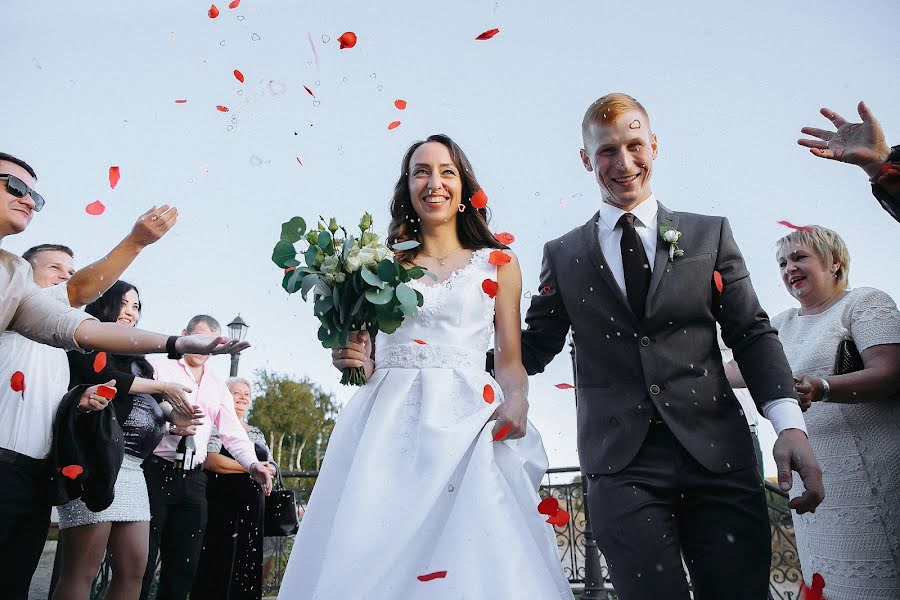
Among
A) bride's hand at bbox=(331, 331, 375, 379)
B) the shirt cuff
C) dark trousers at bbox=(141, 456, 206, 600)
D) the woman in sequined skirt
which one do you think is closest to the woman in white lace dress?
the shirt cuff

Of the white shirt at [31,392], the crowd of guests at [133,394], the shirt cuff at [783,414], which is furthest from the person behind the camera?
the white shirt at [31,392]

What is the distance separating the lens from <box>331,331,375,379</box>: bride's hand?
3168 mm

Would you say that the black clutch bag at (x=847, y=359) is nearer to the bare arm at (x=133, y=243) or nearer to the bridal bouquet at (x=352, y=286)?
the bridal bouquet at (x=352, y=286)

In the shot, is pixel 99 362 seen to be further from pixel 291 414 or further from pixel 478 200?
pixel 291 414

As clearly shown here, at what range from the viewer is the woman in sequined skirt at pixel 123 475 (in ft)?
13.5

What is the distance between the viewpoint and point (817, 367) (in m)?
3.52

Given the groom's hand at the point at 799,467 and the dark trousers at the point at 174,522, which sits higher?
the groom's hand at the point at 799,467

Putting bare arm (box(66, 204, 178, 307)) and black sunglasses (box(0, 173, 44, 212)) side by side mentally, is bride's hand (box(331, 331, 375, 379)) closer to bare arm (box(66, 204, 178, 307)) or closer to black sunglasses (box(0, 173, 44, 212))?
bare arm (box(66, 204, 178, 307))

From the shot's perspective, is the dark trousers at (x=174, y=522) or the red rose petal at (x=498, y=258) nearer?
the red rose petal at (x=498, y=258)

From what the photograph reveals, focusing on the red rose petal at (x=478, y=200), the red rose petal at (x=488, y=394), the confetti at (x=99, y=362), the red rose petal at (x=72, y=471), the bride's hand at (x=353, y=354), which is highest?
the red rose petal at (x=478, y=200)

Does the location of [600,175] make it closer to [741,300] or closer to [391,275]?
[741,300]

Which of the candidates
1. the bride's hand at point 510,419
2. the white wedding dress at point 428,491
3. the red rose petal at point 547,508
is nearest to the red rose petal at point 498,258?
the white wedding dress at point 428,491

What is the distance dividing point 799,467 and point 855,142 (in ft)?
4.50

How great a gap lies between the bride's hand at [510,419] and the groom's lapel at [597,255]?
2.16 feet
